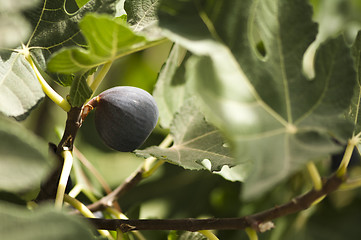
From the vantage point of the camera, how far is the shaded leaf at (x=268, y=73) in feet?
2.08

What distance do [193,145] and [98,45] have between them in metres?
0.34

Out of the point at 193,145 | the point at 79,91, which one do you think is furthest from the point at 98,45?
the point at 193,145

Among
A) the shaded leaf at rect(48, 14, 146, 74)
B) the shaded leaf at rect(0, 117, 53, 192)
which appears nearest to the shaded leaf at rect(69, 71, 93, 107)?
the shaded leaf at rect(48, 14, 146, 74)

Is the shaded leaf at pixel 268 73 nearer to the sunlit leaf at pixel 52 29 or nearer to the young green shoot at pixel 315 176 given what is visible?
the young green shoot at pixel 315 176

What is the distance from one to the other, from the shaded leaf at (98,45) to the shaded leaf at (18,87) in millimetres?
126

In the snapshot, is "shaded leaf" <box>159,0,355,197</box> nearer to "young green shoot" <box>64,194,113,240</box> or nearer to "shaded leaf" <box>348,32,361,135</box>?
"shaded leaf" <box>348,32,361,135</box>

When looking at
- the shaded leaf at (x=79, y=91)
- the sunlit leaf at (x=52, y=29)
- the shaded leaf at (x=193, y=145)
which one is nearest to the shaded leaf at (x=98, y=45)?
the shaded leaf at (x=79, y=91)

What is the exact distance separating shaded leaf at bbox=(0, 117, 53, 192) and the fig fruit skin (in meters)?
0.36

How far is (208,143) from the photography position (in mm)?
927

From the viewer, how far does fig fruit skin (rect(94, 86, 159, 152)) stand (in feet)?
2.87

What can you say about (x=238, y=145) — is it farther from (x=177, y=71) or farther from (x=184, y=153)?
(x=177, y=71)

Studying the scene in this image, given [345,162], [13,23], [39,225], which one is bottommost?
[39,225]

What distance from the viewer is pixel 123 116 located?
2.87 ft

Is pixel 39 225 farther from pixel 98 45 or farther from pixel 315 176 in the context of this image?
pixel 315 176
